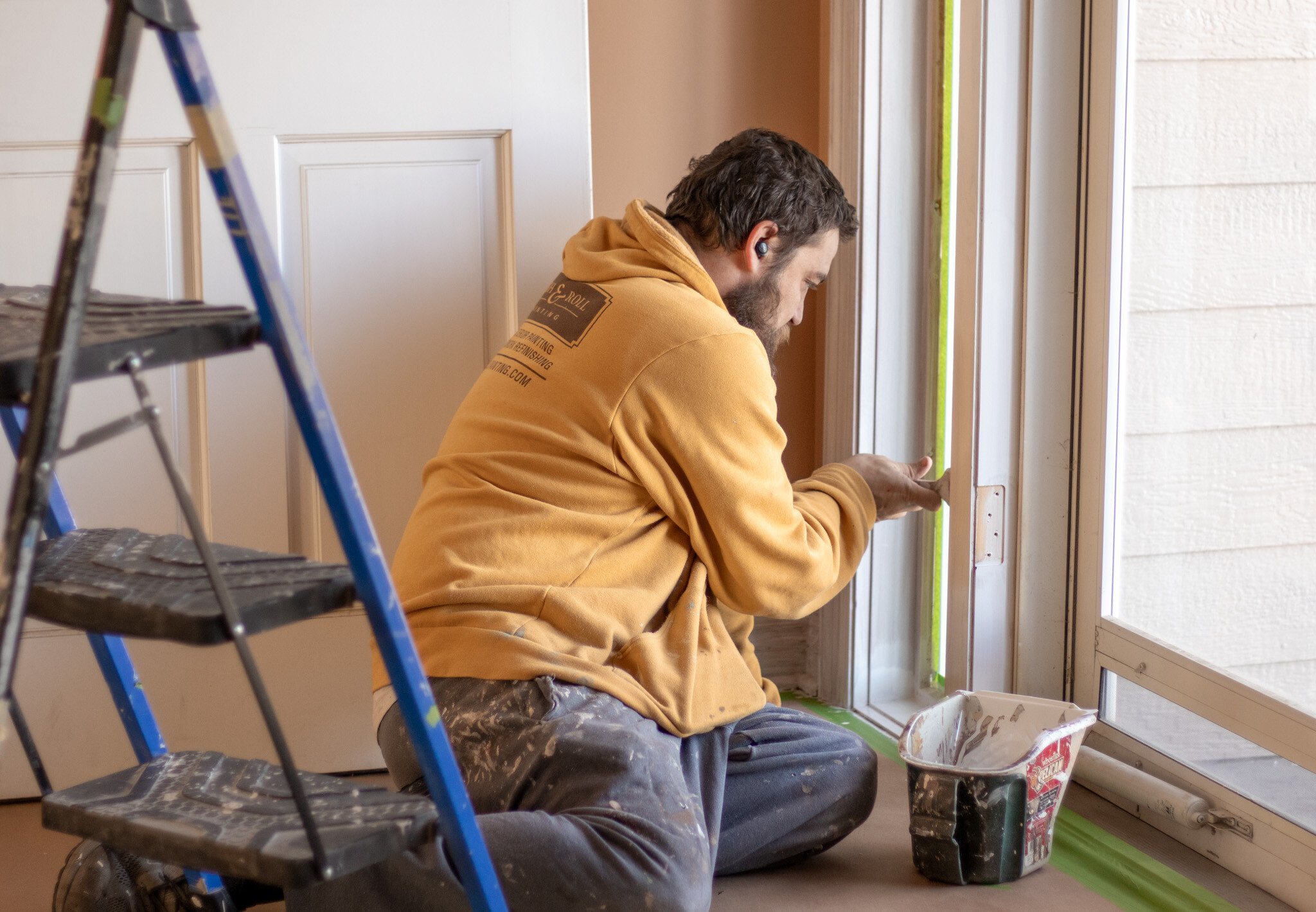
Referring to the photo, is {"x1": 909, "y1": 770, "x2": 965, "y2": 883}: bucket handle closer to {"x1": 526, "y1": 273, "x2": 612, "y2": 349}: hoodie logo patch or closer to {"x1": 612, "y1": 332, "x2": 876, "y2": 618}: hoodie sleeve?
{"x1": 612, "y1": 332, "x2": 876, "y2": 618}: hoodie sleeve

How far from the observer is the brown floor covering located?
1546mm

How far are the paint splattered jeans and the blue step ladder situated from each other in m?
0.30

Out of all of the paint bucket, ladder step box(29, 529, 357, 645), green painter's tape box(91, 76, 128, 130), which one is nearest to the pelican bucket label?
the paint bucket

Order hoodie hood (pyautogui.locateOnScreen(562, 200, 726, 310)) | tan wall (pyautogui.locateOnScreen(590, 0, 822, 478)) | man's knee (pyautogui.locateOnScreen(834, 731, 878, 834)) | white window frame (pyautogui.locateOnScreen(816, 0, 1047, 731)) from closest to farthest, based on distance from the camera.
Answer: hoodie hood (pyautogui.locateOnScreen(562, 200, 726, 310)) → man's knee (pyautogui.locateOnScreen(834, 731, 878, 834)) → white window frame (pyautogui.locateOnScreen(816, 0, 1047, 731)) → tan wall (pyautogui.locateOnScreen(590, 0, 822, 478))

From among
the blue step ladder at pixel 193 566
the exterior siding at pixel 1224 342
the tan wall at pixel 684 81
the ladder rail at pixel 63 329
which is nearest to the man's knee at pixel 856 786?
the exterior siding at pixel 1224 342

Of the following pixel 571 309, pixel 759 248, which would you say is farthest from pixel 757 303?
pixel 571 309

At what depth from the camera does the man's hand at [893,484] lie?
1.78 m

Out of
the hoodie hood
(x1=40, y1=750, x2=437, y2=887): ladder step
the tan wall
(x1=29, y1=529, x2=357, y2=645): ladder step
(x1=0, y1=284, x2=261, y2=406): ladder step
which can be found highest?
the tan wall

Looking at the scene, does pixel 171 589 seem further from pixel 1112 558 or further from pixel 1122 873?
pixel 1112 558

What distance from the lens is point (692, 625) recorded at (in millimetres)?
1562

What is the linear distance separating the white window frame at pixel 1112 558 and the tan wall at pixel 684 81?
2.06 ft

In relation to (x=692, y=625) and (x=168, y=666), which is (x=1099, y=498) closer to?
(x=692, y=625)

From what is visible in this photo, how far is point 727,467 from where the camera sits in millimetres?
1489

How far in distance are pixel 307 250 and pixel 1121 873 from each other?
154 cm
